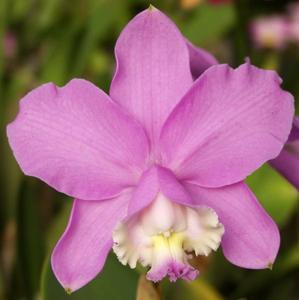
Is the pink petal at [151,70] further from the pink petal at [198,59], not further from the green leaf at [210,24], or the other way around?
the green leaf at [210,24]

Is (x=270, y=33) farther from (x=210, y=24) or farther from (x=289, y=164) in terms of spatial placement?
(x=289, y=164)

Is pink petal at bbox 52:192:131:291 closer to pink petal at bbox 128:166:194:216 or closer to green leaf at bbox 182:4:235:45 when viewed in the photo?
pink petal at bbox 128:166:194:216

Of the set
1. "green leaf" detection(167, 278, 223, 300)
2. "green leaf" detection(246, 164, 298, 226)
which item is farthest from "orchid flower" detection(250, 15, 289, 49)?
"green leaf" detection(167, 278, 223, 300)

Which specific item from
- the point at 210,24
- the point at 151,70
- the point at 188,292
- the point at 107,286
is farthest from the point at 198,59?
the point at 210,24

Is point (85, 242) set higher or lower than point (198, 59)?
lower

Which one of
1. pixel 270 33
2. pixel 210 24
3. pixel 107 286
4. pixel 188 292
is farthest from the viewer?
pixel 270 33

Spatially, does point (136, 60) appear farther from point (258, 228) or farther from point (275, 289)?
point (275, 289)

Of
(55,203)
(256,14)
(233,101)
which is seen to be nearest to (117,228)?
(233,101)
